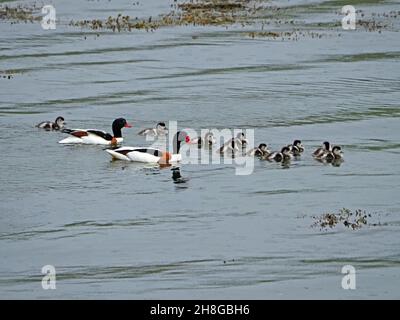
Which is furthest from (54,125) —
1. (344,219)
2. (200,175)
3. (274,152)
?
(344,219)

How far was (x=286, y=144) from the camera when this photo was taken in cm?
2066

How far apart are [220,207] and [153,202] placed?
94cm

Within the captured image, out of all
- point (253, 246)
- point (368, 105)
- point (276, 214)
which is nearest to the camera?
point (253, 246)

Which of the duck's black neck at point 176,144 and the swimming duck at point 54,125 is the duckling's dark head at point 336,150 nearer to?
the duck's black neck at point 176,144

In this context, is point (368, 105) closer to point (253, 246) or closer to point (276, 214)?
point (276, 214)

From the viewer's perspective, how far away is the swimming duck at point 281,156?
19.5 m

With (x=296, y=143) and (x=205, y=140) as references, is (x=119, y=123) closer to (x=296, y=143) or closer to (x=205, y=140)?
(x=205, y=140)

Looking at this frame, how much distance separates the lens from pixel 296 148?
65.2 feet

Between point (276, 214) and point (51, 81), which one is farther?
point (51, 81)

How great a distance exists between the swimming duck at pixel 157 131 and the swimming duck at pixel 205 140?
0.73m

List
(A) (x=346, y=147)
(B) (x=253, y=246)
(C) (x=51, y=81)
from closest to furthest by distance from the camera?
1. (B) (x=253, y=246)
2. (A) (x=346, y=147)
3. (C) (x=51, y=81)

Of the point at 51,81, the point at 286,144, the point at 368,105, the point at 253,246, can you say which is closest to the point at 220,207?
the point at 253,246

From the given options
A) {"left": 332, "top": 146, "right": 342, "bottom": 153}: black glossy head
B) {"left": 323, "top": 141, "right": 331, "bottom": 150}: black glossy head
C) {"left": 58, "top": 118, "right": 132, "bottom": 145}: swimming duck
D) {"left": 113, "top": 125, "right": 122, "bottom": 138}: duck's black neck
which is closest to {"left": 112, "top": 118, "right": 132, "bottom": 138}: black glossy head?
{"left": 113, "top": 125, "right": 122, "bottom": 138}: duck's black neck

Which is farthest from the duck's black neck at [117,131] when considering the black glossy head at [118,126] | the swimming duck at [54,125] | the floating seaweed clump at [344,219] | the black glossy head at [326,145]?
the floating seaweed clump at [344,219]
